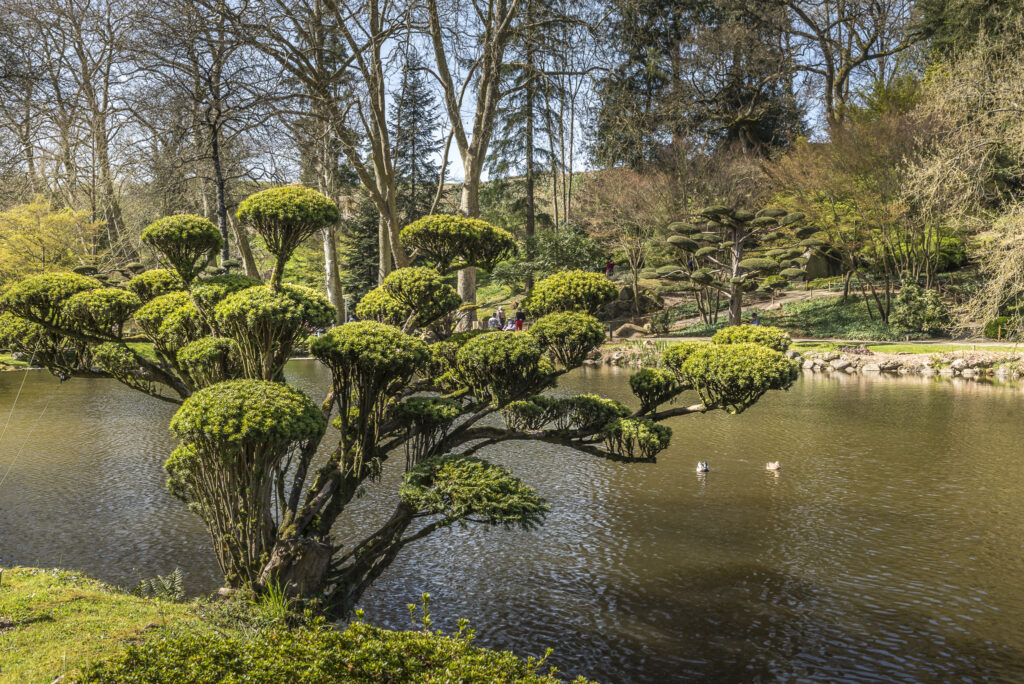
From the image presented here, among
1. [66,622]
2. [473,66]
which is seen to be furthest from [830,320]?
[66,622]

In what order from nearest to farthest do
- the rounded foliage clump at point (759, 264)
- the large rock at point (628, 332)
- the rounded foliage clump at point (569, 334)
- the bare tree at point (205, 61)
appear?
the rounded foliage clump at point (569, 334) < the bare tree at point (205, 61) < the rounded foliage clump at point (759, 264) < the large rock at point (628, 332)

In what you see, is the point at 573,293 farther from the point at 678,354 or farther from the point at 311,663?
the point at 311,663

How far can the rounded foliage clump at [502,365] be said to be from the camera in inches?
264

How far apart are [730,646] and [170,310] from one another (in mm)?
6606

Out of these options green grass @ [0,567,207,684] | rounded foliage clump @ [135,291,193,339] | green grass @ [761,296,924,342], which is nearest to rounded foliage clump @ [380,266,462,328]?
rounded foliage clump @ [135,291,193,339]

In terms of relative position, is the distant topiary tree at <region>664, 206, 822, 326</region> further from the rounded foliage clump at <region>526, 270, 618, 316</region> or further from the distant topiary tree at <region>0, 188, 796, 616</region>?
the distant topiary tree at <region>0, 188, 796, 616</region>

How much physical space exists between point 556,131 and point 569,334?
70.6 feet

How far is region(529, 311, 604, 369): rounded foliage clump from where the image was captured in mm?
7133

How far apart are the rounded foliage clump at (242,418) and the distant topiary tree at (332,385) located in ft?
0.06

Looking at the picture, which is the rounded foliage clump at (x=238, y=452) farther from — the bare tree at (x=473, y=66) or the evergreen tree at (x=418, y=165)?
the evergreen tree at (x=418, y=165)

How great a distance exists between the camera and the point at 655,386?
7.89m

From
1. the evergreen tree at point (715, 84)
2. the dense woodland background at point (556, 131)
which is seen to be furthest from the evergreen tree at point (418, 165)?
the evergreen tree at point (715, 84)

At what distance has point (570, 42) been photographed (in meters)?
13.2

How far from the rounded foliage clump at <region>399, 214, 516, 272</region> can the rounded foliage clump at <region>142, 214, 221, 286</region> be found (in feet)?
7.13
